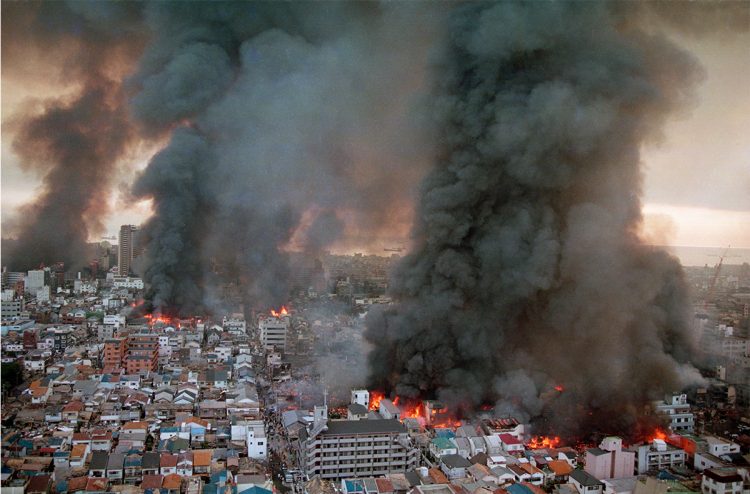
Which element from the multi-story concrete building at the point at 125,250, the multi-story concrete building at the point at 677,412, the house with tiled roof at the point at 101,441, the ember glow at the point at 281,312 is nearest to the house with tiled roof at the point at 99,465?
the house with tiled roof at the point at 101,441

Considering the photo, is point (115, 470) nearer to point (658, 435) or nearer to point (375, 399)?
point (375, 399)

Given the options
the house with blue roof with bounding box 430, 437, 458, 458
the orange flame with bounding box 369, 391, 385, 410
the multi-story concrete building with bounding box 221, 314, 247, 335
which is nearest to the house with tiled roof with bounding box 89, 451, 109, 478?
the house with blue roof with bounding box 430, 437, 458, 458

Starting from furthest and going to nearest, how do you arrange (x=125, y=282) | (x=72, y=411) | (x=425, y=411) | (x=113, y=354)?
(x=125, y=282)
(x=113, y=354)
(x=425, y=411)
(x=72, y=411)

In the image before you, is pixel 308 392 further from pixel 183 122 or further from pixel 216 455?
pixel 183 122

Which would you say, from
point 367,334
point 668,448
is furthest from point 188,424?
point 668,448

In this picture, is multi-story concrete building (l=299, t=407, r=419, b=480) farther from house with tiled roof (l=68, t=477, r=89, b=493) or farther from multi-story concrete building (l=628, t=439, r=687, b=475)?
multi-story concrete building (l=628, t=439, r=687, b=475)

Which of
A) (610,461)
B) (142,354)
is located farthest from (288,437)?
(142,354)
